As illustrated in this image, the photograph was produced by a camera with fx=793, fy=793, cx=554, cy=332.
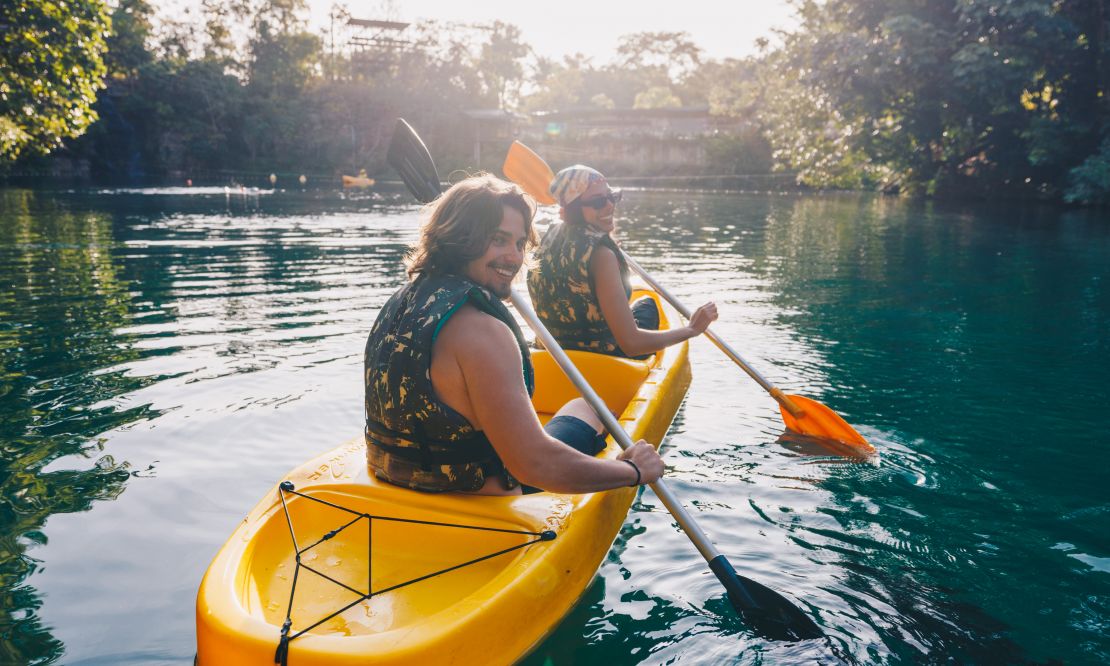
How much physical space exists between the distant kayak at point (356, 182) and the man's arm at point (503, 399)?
111 ft

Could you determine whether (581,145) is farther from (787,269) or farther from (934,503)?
(934,503)

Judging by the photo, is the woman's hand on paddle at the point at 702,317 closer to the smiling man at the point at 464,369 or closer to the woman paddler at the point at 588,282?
the woman paddler at the point at 588,282

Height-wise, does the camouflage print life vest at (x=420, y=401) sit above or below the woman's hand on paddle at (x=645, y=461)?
above

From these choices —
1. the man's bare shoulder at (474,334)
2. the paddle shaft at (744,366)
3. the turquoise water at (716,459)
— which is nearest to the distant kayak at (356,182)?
the turquoise water at (716,459)

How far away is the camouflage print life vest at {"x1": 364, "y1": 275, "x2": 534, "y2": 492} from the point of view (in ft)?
7.12

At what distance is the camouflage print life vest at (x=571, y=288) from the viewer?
4141 mm

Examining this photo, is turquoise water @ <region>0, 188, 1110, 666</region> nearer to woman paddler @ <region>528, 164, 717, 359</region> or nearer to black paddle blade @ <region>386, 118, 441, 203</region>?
woman paddler @ <region>528, 164, 717, 359</region>

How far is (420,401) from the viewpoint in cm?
223

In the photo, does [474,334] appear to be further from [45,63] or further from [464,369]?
[45,63]

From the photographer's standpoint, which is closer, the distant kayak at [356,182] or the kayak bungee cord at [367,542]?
the kayak bungee cord at [367,542]

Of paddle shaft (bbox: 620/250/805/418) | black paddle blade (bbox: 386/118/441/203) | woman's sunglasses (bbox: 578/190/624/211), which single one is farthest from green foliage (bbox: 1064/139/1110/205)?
black paddle blade (bbox: 386/118/441/203)

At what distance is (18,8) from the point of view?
13242 mm

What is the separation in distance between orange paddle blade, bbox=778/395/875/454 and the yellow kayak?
191cm

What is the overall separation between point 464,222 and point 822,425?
2.90 meters
